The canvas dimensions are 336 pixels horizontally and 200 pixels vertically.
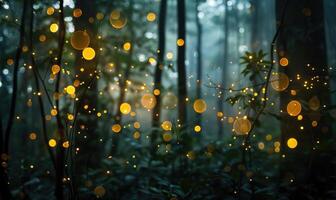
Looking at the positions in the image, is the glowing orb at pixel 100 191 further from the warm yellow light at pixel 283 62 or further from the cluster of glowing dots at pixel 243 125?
the warm yellow light at pixel 283 62

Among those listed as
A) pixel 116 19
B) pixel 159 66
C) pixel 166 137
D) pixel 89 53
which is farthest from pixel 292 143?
pixel 116 19

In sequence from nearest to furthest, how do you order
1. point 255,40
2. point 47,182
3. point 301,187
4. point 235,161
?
point 301,187
point 235,161
point 47,182
point 255,40

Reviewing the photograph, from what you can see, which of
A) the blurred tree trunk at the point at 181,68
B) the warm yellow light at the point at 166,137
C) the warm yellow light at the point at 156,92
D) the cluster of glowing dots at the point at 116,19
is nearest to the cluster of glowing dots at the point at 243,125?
the warm yellow light at the point at 166,137

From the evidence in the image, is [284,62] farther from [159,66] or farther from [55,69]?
[159,66]

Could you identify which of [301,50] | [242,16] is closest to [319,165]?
[301,50]

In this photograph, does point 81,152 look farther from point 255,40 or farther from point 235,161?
point 255,40
